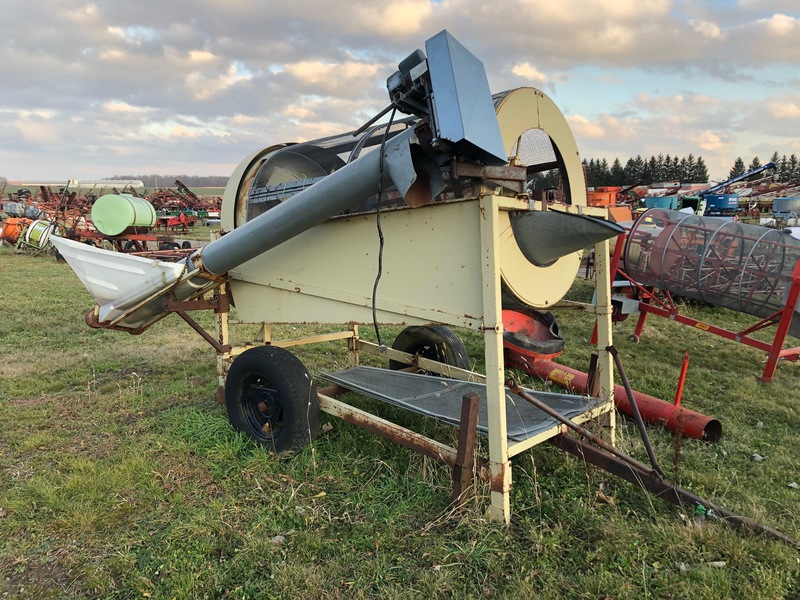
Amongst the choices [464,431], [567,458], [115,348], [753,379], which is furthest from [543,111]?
[115,348]

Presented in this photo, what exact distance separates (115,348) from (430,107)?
6.37 meters

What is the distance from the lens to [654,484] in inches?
118

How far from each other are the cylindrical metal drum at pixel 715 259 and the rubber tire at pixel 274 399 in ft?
18.2

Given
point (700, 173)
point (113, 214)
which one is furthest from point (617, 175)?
point (113, 214)

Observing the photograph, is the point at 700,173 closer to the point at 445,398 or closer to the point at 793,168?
the point at 793,168

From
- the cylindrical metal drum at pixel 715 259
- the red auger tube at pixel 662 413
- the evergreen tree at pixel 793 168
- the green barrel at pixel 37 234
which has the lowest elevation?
the red auger tube at pixel 662 413

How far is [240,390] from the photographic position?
409 centimetres

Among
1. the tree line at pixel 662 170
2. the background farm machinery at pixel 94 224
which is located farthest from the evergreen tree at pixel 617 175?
the background farm machinery at pixel 94 224

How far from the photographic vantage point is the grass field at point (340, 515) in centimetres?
251

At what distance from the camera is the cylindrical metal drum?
20.8 ft

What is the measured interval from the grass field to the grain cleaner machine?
269 mm

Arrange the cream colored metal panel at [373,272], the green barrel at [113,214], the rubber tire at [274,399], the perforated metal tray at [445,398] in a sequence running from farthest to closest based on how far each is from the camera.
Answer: the green barrel at [113,214] < the rubber tire at [274,399] < the perforated metal tray at [445,398] < the cream colored metal panel at [373,272]

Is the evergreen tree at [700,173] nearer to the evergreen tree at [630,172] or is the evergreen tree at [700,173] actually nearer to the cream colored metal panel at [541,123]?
the evergreen tree at [630,172]

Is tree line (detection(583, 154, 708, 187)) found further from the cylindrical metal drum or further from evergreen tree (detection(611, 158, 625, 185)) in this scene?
the cylindrical metal drum
